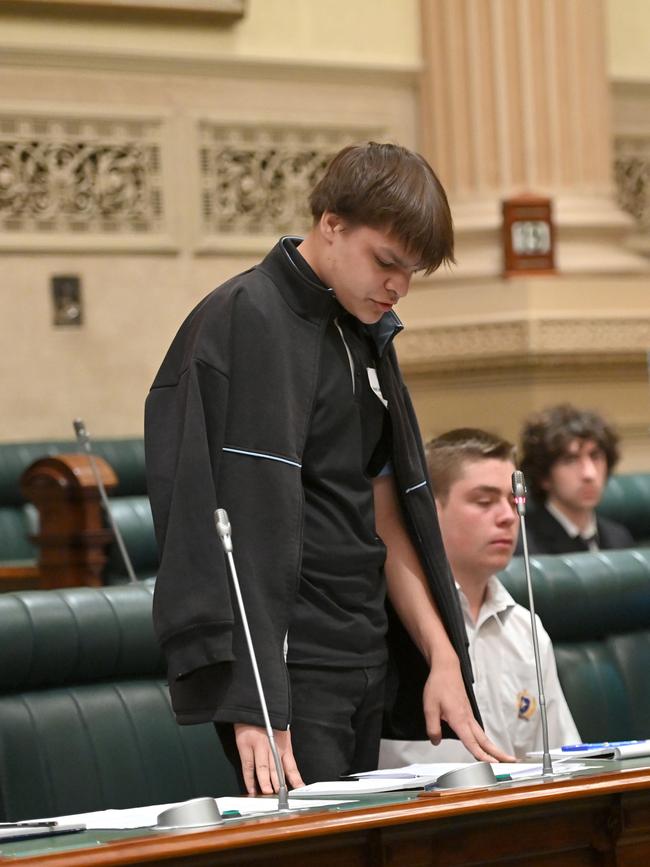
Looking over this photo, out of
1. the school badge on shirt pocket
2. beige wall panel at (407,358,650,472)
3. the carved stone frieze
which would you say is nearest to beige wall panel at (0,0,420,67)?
the carved stone frieze

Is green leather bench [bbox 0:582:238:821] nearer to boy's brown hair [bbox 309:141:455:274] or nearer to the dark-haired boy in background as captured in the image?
boy's brown hair [bbox 309:141:455:274]

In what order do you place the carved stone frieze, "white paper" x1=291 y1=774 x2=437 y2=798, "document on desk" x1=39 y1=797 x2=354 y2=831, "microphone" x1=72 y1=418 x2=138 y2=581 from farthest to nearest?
the carved stone frieze < "microphone" x1=72 y1=418 x2=138 y2=581 < "white paper" x1=291 y1=774 x2=437 y2=798 < "document on desk" x1=39 y1=797 x2=354 y2=831

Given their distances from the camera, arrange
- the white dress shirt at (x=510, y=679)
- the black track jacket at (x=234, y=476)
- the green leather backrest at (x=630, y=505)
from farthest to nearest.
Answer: the green leather backrest at (x=630, y=505) → the white dress shirt at (x=510, y=679) → the black track jacket at (x=234, y=476)

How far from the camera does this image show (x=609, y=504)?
6.22 m

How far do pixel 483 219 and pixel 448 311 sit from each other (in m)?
0.44

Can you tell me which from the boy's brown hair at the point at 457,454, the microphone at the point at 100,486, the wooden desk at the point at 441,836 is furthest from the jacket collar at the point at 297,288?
the microphone at the point at 100,486

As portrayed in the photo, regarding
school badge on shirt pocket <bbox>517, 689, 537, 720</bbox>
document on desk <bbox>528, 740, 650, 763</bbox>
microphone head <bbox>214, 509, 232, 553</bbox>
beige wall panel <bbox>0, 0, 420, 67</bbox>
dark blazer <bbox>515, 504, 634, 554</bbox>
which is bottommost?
school badge on shirt pocket <bbox>517, 689, 537, 720</bbox>

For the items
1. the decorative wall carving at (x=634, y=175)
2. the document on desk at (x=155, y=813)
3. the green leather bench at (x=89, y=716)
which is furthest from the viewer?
the decorative wall carving at (x=634, y=175)

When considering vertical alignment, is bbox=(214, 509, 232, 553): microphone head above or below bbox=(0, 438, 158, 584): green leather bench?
above

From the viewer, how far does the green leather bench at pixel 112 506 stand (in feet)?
18.1

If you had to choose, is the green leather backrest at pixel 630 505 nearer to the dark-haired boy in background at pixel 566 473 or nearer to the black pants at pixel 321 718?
the dark-haired boy in background at pixel 566 473

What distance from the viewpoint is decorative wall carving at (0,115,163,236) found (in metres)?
7.03

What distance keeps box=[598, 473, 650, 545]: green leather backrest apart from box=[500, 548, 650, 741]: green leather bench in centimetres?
227

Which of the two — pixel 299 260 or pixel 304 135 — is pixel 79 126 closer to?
pixel 304 135
